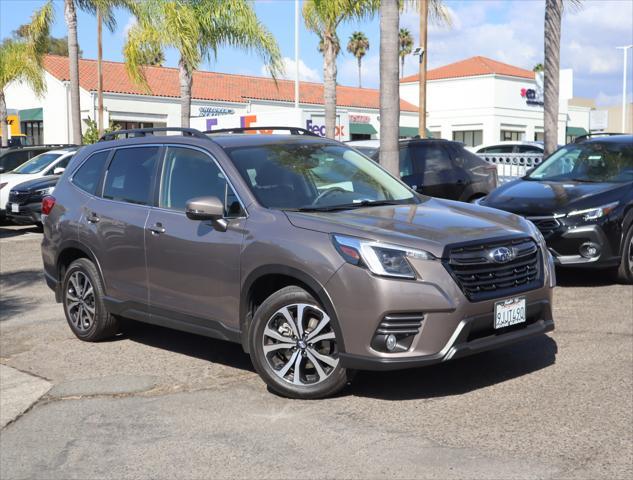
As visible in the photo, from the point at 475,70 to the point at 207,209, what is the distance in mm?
59687

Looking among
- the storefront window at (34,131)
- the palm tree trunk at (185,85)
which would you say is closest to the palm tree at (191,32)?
the palm tree trunk at (185,85)

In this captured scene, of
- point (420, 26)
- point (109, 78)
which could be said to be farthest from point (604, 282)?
point (109, 78)

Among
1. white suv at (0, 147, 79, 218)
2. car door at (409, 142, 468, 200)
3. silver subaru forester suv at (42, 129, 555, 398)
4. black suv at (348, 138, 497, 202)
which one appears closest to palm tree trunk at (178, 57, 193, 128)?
white suv at (0, 147, 79, 218)

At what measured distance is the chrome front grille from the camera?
17.4ft

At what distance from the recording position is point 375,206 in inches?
247

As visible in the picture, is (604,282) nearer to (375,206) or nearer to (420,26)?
(375,206)

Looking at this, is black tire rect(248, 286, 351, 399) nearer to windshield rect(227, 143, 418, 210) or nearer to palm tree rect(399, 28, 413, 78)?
windshield rect(227, 143, 418, 210)

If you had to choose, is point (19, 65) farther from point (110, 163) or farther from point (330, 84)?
point (110, 163)

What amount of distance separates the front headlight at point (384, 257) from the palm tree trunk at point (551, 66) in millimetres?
11710

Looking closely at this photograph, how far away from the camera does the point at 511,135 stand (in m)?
63.5

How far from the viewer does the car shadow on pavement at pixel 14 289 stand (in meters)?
9.21

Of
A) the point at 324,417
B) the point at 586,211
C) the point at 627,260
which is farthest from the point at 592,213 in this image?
the point at 324,417

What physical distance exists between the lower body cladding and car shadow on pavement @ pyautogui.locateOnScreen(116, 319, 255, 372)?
1491 millimetres

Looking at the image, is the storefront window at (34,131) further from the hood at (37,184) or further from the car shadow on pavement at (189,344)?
the car shadow on pavement at (189,344)
